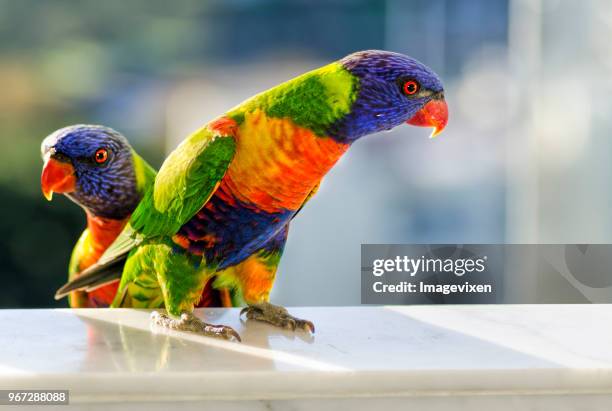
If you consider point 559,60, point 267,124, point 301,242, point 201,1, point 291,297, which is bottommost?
point 291,297

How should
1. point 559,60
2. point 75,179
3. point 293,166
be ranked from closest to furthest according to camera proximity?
point 293,166, point 75,179, point 559,60

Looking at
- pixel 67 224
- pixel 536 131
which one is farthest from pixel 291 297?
pixel 536 131

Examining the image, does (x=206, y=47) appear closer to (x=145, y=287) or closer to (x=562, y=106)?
(x=562, y=106)

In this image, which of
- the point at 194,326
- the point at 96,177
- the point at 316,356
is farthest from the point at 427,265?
the point at 316,356

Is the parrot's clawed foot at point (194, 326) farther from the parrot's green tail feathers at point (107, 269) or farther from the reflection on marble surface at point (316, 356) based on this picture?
the parrot's green tail feathers at point (107, 269)

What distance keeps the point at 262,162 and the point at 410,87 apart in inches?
12.3

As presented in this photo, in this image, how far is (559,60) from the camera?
3.10m

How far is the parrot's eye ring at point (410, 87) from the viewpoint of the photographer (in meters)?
1.28

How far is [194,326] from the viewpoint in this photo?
130 centimetres

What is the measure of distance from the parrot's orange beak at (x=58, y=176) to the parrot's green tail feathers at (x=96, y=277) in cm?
21

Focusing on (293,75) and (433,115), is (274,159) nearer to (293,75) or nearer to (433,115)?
(433,115)

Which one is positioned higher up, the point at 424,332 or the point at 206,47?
the point at 206,47

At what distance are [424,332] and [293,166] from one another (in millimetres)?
402

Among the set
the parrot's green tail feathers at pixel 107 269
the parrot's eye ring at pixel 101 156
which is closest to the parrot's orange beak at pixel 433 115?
the parrot's green tail feathers at pixel 107 269
